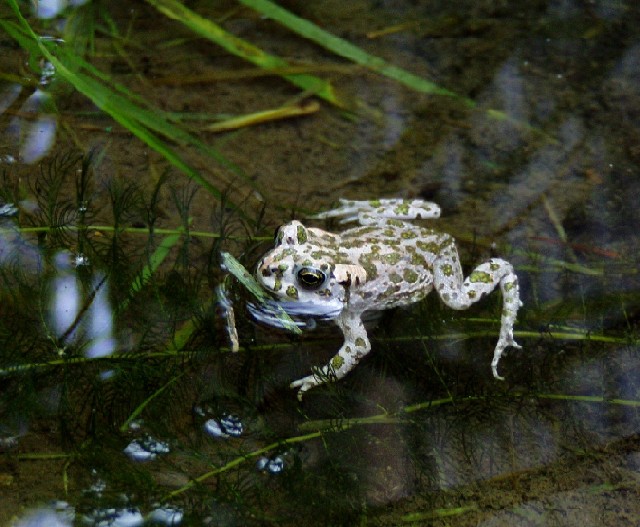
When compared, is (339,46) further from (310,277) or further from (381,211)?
(310,277)

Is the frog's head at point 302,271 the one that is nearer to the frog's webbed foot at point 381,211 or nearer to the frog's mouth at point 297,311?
the frog's mouth at point 297,311

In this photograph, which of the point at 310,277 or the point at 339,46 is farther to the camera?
the point at 339,46

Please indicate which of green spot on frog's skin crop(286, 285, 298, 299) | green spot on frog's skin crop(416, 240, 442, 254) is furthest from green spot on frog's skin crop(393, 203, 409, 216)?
green spot on frog's skin crop(286, 285, 298, 299)

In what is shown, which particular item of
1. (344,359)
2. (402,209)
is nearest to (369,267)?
(344,359)

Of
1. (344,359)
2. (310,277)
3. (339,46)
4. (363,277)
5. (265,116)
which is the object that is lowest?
(344,359)

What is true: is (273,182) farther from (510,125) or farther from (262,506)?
(262,506)

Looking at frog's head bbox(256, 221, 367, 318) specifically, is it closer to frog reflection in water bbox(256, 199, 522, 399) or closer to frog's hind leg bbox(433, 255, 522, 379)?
frog reflection in water bbox(256, 199, 522, 399)
